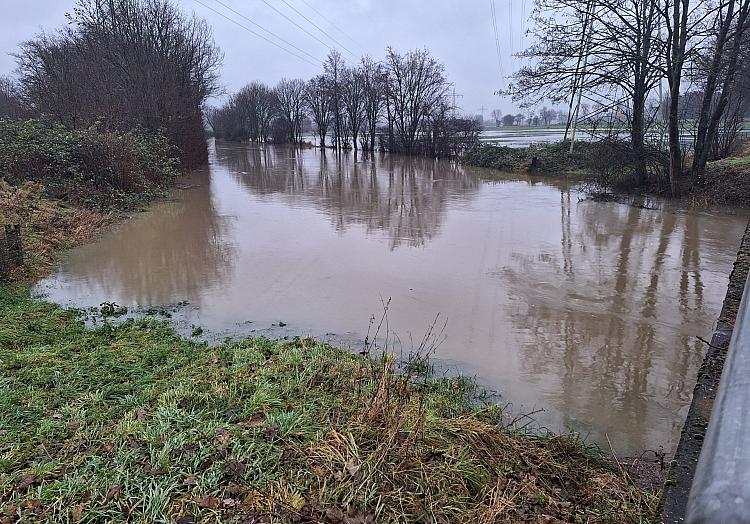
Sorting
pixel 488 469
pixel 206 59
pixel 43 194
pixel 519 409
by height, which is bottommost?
pixel 519 409

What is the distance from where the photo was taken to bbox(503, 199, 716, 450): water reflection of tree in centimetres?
473

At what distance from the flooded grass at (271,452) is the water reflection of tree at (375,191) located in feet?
22.9

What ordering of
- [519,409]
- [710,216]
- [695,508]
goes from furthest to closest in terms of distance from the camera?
[710,216] < [519,409] < [695,508]

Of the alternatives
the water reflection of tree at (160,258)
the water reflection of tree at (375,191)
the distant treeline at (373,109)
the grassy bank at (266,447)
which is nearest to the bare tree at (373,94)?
the distant treeline at (373,109)

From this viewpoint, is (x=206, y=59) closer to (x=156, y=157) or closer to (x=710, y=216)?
(x=156, y=157)

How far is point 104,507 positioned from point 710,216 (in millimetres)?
15925

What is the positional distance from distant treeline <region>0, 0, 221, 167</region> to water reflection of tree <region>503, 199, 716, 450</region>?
1605cm

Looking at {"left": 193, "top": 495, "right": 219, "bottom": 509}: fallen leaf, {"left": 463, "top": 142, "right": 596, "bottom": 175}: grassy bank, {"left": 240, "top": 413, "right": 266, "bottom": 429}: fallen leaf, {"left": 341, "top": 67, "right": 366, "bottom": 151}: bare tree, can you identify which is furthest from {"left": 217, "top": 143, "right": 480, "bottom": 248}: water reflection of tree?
{"left": 341, "top": 67, "right": 366, "bottom": 151}: bare tree

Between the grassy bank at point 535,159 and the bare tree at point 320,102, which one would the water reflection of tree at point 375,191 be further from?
the bare tree at point 320,102

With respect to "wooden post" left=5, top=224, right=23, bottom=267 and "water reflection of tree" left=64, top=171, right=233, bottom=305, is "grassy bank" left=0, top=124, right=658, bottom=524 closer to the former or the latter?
"water reflection of tree" left=64, top=171, right=233, bottom=305

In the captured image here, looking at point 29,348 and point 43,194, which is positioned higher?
point 43,194

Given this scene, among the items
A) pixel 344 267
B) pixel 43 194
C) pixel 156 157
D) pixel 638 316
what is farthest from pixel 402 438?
pixel 156 157

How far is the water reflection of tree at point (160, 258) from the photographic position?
814 centimetres

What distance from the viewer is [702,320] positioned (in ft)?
22.1
